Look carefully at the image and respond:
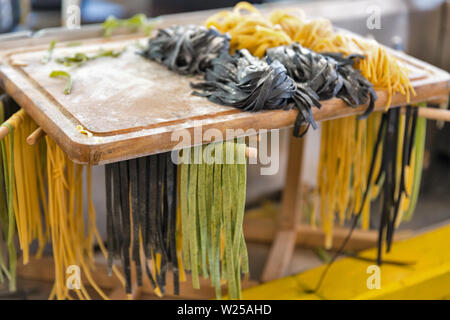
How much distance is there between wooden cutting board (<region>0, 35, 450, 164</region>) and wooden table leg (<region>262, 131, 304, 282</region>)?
0.64 meters

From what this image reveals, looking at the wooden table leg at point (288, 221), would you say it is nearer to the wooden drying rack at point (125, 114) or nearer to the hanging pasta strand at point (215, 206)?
the wooden drying rack at point (125, 114)

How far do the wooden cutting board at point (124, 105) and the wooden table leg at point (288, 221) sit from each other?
0.64 m

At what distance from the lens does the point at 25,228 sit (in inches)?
72.3

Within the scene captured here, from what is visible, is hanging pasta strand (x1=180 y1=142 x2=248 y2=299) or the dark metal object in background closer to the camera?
hanging pasta strand (x1=180 y1=142 x2=248 y2=299)

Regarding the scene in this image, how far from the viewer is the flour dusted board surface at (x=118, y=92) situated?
5.16ft

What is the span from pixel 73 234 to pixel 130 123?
1.88 feet

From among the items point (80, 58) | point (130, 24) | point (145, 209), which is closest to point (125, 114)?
point (145, 209)

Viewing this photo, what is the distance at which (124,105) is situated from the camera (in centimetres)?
166

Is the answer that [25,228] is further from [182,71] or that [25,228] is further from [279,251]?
[279,251]

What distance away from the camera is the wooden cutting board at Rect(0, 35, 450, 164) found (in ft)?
4.88

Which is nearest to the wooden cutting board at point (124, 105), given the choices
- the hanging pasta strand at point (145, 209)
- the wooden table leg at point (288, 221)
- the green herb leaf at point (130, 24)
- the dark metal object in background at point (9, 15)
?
the hanging pasta strand at point (145, 209)

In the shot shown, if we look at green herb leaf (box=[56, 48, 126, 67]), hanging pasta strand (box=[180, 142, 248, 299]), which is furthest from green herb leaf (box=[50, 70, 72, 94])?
hanging pasta strand (box=[180, 142, 248, 299])

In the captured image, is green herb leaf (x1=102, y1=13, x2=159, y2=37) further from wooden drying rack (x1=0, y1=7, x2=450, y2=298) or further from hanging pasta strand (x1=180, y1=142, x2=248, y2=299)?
hanging pasta strand (x1=180, y1=142, x2=248, y2=299)

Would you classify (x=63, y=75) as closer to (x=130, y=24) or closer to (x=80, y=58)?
(x=80, y=58)
